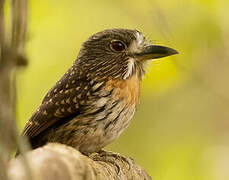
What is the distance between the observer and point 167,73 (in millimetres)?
4508

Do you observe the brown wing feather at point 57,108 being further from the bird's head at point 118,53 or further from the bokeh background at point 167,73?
the bokeh background at point 167,73

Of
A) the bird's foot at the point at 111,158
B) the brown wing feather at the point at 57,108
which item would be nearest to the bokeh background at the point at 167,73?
the brown wing feather at the point at 57,108

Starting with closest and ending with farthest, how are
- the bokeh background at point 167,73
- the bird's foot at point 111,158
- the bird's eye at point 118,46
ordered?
the bird's foot at point 111,158
the bird's eye at point 118,46
the bokeh background at point 167,73

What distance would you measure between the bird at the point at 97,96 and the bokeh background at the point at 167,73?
50cm

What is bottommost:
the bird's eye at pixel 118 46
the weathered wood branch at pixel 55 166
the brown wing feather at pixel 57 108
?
the brown wing feather at pixel 57 108

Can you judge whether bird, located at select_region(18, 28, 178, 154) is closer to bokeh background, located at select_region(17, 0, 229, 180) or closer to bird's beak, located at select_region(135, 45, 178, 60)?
bird's beak, located at select_region(135, 45, 178, 60)

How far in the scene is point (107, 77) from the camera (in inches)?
132

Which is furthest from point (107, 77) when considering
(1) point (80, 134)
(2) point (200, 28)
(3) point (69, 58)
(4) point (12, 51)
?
(4) point (12, 51)

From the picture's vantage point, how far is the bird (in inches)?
122

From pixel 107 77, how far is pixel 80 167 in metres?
1.76

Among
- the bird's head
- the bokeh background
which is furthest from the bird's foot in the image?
the bokeh background

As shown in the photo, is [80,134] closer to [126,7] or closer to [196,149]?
[126,7]

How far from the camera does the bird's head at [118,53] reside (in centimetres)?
339

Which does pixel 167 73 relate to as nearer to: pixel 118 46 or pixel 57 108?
pixel 118 46
